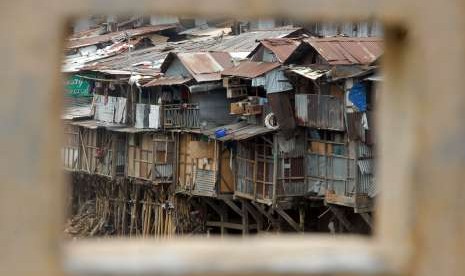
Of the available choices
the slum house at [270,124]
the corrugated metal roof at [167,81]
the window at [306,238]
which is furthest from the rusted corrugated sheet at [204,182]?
the window at [306,238]

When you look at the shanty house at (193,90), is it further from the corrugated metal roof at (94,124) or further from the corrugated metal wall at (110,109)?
the corrugated metal roof at (94,124)

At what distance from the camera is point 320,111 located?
69.0 feet

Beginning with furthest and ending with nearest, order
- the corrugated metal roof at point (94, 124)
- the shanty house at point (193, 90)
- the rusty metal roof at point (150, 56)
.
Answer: the corrugated metal roof at point (94, 124) → the rusty metal roof at point (150, 56) → the shanty house at point (193, 90)

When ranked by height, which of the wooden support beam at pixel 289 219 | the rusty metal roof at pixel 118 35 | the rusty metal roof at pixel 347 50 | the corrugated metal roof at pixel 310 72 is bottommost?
the wooden support beam at pixel 289 219

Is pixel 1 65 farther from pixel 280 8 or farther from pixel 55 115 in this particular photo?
pixel 280 8

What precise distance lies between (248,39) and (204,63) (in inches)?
116

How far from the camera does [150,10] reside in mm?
1700

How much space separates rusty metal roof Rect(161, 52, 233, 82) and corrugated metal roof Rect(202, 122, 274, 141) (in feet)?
4.90

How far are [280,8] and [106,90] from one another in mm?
26232

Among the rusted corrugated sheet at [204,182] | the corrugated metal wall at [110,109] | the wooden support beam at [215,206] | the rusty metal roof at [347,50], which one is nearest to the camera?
the rusty metal roof at [347,50]

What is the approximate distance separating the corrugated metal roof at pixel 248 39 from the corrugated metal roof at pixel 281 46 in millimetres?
1792

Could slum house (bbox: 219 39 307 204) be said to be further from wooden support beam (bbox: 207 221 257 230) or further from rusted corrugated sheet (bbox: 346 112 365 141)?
rusted corrugated sheet (bbox: 346 112 365 141)

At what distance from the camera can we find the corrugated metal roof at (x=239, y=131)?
22.0 meters

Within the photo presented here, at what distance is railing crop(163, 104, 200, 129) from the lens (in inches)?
965
